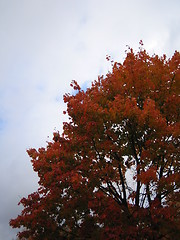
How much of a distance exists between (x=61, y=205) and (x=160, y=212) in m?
4.22

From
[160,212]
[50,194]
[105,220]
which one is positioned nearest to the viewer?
[160,212]

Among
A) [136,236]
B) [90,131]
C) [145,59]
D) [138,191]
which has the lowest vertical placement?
[136,236]

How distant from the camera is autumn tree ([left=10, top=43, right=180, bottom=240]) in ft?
29.3

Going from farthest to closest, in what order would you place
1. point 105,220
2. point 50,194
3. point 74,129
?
point 74,129 → point 50,194 → point 105,220

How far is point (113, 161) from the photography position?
33.8 ft

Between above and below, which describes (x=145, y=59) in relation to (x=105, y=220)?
above

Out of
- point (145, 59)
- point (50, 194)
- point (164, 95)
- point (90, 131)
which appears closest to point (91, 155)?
point (90, 131)

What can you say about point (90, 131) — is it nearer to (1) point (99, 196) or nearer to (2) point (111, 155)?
(2) point (111, 155)

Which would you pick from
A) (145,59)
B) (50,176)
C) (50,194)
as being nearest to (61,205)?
(50,194)

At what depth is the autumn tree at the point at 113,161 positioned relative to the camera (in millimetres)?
8922

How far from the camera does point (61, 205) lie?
34.1 feet

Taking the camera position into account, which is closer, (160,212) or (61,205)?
(160,212)

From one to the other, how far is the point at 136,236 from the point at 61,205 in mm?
3441

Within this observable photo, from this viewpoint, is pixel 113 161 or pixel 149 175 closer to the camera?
pixel 149 175
